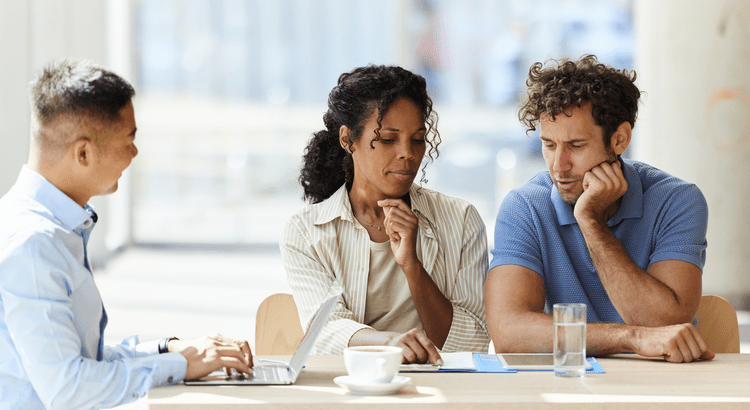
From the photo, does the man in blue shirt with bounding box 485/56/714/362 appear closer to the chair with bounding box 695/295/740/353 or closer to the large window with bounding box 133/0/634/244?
the chair with bounding box 695/295/740/353

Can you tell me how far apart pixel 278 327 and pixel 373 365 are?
2.67 feet

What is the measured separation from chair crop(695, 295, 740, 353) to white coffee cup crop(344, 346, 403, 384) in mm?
1082

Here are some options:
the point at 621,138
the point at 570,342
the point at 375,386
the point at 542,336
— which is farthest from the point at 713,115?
the point at 375,386

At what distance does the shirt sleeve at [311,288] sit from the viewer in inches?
74.5

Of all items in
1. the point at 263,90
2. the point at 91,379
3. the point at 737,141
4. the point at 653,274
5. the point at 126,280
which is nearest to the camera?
the point at 91,379

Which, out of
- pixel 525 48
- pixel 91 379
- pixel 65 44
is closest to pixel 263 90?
pixel 65 44

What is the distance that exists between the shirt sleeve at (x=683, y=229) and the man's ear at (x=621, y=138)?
7.7 inches

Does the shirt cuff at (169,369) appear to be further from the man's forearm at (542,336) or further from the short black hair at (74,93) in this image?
the man's forearm at (542,336)

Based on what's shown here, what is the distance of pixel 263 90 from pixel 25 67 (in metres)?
3.01

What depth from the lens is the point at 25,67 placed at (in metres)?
5.24

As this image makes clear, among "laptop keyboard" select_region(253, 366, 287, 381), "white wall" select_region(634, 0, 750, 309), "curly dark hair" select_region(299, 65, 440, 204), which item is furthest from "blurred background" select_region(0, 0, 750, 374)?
"laptop keyboard" select_region(253, 366, 287, 381)

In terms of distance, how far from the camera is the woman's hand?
198 cm

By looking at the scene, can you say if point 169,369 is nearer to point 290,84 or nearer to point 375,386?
point 375,386

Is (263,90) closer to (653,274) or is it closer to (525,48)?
(525,48)
